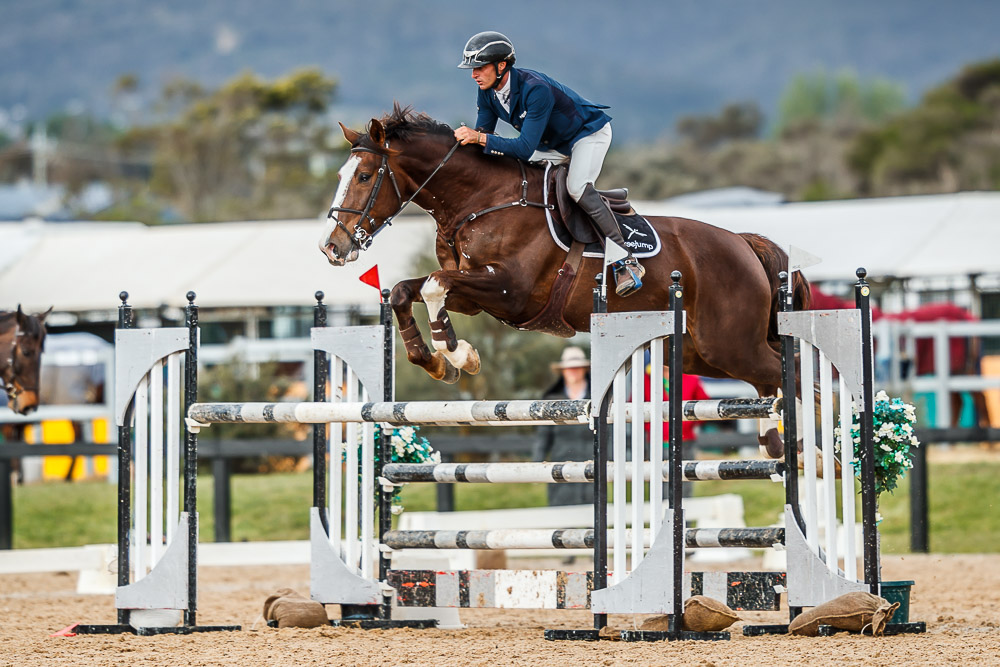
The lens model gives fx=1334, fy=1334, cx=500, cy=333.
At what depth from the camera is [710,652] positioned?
14.6 ft

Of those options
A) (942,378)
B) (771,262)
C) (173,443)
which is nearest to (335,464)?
(173,443)

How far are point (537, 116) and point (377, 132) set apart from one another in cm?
67

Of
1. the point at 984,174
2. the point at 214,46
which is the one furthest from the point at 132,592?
the point at 214,46

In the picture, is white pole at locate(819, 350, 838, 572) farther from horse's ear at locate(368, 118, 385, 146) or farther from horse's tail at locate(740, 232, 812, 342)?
horse's ear at locate(368, 118, 385, 146)

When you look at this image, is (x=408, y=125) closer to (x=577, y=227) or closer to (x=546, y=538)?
(x=577, y=227)

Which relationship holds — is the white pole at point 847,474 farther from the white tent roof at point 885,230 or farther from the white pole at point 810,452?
the white tent roof at point 885,230

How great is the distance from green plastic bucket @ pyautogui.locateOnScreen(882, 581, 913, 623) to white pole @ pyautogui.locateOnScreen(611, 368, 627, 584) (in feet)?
3.58

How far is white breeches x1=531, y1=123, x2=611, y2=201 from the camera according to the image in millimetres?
5512

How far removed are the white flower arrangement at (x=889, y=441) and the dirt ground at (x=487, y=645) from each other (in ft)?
2.05

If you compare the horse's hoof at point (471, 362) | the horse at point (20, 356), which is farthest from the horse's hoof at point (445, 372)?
the horse at point (20, 356)

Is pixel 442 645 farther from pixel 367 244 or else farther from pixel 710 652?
pixel 367 244

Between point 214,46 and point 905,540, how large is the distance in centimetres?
19775

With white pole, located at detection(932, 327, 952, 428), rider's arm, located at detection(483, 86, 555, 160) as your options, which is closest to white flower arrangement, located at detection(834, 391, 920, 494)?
rider's arm, located at detection(483, 86, 555, 160)

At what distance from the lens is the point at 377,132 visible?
18.2ft
